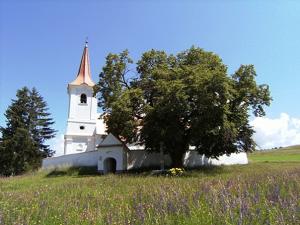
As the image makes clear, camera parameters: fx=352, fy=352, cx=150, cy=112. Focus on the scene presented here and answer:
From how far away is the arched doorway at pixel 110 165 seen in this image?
4091cm

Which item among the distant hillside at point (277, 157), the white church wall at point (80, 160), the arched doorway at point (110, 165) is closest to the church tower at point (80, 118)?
the white church wall at point (80, 160)

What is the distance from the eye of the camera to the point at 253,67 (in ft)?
117

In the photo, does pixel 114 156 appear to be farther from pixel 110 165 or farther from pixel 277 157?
pixel 277 157

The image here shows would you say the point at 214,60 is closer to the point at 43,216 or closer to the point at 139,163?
the point at 139,163

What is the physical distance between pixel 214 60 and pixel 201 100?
798 cm

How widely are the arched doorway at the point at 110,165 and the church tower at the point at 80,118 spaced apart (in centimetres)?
1435

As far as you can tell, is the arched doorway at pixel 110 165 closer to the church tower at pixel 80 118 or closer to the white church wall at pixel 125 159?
the white church wall at pixel 125 159

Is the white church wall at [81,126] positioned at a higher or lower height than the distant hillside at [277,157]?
higher

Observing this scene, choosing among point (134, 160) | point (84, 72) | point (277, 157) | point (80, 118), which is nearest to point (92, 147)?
point (80, 118)

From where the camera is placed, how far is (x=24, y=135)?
55844mm

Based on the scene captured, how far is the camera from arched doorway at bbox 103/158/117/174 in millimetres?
40906

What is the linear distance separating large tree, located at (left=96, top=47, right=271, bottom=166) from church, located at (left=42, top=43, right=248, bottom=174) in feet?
8.69

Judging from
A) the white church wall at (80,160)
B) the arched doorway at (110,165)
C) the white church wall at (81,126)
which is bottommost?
the arched doorway at (110,165)

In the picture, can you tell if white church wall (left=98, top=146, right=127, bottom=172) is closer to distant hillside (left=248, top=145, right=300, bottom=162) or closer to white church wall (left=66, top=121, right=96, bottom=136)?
white church wall (left=66, top=121, right=96, bottom=136)
